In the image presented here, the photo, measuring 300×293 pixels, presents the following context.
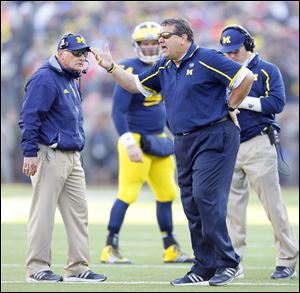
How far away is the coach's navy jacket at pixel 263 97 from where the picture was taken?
9.38 m

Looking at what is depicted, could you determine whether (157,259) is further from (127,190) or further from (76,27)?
(76,27)

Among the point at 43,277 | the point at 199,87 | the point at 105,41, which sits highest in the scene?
the point at 105,41

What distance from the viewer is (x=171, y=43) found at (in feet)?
27.4

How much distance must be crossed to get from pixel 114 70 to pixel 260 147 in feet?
5.49

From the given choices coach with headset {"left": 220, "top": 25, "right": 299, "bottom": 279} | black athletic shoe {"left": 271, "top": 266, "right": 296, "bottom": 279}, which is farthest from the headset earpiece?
black athletic shoe {"left": 271, "top": 266, "right": 296, "bottom": 279}

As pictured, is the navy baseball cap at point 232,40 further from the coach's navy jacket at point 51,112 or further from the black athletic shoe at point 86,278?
the black athletic shoe at point 86,278

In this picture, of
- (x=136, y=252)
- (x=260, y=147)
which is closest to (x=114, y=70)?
(x=260, y=147)

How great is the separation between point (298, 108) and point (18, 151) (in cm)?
640

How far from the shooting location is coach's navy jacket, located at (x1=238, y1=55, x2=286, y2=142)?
938cm

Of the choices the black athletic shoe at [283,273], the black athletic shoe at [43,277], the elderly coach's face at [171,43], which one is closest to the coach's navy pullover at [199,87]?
the elderly coach's face at [171,43]

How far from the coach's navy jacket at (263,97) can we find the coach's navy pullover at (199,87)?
3.76ft

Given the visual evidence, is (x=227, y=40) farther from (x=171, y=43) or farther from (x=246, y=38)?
(x=171, y=43)

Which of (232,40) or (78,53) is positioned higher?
(232,40)

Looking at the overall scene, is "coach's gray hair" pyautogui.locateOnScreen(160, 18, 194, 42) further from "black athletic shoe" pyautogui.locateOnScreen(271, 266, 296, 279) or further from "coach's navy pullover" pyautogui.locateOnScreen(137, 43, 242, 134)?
"black athletic shoe" pyautogui.locateOnScreen(271, 266, 296, 279)
